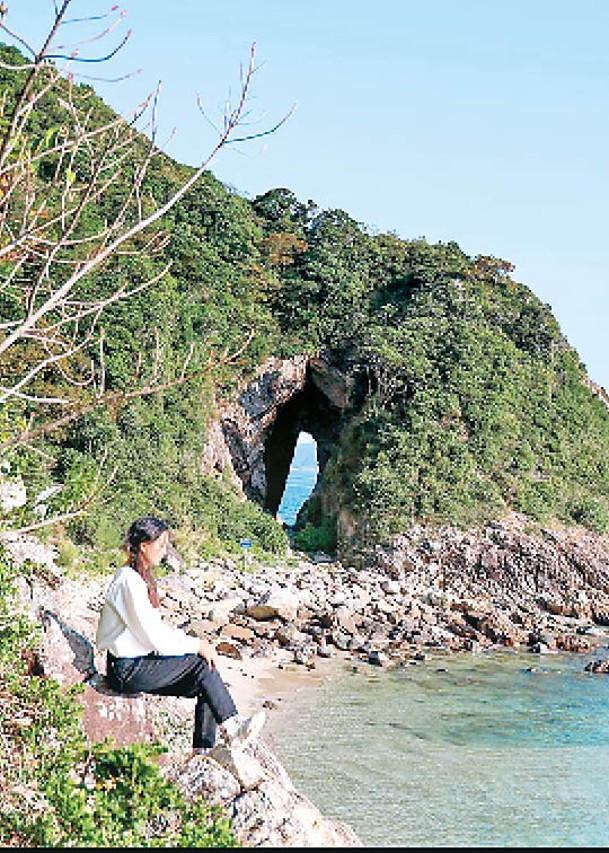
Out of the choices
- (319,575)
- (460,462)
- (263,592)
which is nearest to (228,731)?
(263,592)

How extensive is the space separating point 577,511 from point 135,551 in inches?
819

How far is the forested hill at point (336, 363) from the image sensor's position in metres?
21.6

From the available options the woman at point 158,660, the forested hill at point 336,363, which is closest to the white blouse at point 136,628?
the woman at point 158,660

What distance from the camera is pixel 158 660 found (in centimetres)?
607

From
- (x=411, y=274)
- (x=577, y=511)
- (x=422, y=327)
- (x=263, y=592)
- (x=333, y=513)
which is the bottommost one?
(x=263, y=592)

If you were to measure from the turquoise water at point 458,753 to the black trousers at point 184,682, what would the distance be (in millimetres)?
2903

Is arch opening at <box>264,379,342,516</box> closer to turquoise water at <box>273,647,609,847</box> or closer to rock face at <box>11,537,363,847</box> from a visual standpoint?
turquoise water at <box>273,647,609,847</box>

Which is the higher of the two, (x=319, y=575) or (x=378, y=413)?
(x=378, y=413)

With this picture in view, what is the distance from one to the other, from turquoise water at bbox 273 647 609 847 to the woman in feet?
9.48

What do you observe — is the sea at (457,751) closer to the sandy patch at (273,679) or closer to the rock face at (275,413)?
the sandy patch at (273,679)

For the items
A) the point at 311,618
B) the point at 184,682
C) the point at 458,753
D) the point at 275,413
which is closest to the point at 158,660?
the point at 184,682

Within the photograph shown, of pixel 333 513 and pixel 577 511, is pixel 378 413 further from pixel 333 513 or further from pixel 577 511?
pixel 577 511

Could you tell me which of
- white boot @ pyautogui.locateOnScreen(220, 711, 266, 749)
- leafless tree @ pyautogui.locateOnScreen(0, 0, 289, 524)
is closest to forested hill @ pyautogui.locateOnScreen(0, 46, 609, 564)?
leafless tree @ pyautogui.locateOnScreen(0, 0, 289, 524)

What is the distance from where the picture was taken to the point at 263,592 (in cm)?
1823
